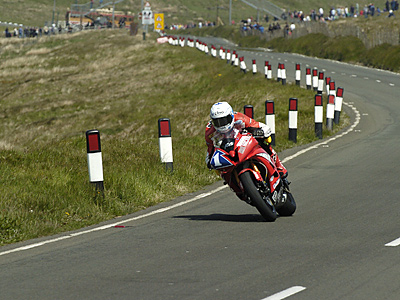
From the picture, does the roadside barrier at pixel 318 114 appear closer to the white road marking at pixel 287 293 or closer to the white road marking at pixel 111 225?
the white road marking at pixel 111 225

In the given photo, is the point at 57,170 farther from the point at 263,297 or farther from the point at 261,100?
the point at 261,100

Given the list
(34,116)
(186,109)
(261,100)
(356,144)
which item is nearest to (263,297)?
(356,144)

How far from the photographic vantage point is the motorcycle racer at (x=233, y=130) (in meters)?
8.33

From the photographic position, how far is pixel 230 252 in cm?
699

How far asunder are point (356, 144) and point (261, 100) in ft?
30.4

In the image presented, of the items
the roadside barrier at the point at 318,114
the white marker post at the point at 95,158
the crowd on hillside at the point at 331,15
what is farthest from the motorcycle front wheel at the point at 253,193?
the crowd on hillside at the point at 331,15

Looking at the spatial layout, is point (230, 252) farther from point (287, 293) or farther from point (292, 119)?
point (292, 119)

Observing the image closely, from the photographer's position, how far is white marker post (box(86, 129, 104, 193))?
10031 millimetres

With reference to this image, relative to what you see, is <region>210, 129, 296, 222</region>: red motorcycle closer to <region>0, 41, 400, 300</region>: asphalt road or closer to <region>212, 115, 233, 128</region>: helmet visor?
<region>212, 115, 233, 128</region>: helmet visor

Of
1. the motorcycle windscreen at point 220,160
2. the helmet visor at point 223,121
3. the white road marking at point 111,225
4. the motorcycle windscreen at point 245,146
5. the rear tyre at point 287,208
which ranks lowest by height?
the white road marking at point 111,225

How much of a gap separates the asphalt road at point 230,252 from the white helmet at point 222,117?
1127 mm

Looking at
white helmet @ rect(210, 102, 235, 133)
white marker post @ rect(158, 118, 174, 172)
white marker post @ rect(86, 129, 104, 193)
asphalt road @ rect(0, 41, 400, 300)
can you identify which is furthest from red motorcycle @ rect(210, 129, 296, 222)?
white marker post @ rect(158, 118, 174, 172)

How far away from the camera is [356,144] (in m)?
16.2

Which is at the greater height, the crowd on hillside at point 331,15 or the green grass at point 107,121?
the crowd on hillside at point 331,15
